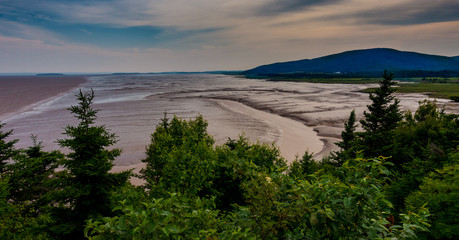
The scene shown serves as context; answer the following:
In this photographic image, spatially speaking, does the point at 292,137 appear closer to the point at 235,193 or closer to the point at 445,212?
the point at 235,193

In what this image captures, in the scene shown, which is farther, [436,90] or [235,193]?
[436,90]

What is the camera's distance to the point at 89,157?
1298 centimetres

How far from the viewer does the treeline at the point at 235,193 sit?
12.2ft

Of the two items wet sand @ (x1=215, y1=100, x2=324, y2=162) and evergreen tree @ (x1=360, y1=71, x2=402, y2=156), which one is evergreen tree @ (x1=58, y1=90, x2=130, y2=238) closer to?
evergreen tree @ (x1=360, y1=71, x2=402, y2=156)

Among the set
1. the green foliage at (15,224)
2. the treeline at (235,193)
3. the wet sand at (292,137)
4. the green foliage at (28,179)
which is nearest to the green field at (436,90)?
the wet sand at (292,137)

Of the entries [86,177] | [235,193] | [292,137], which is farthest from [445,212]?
[292,137]

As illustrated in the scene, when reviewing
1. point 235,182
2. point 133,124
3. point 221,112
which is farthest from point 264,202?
→ point 221,112

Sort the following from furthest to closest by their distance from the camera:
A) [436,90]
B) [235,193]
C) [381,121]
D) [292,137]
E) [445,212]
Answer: [436,90] → [292,137] → [381,121] → [235,193] → [445,212]

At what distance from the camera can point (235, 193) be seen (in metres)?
13.0

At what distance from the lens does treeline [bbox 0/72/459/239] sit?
3730 millimetres

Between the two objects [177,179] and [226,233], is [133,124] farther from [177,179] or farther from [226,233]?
[226,233]

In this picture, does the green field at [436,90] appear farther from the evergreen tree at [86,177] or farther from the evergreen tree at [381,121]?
the evergreen tree at [86,177]

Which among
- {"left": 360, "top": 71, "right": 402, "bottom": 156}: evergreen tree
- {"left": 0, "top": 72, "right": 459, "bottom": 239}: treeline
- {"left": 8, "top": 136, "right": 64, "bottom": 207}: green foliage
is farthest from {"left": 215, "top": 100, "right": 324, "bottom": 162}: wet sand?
{"left": 8, "top": 136, "right": 64, "bottom": 207}: green foliage

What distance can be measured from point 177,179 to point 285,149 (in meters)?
29.1
